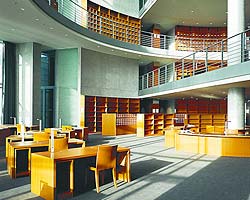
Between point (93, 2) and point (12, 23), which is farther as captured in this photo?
point (93, 2)

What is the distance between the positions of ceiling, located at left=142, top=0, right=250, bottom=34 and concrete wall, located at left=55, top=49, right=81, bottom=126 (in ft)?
19.1

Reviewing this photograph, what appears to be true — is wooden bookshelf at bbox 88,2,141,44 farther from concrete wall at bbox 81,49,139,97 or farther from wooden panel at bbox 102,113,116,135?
wooden panel at bbox 102,113,116,135

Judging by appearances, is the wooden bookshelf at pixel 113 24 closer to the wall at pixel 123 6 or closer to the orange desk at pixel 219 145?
the wall at pixel 123 6

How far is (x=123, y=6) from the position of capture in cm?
1750

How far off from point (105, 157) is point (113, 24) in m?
13.5

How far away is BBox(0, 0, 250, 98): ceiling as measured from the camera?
936 centimetres

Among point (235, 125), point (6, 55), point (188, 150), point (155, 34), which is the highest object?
point (155, 34)

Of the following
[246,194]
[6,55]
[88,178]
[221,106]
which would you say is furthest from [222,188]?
[221,106]

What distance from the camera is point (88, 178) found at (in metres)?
4.92

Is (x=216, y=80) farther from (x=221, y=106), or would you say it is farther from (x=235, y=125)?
(x=221, y=106)

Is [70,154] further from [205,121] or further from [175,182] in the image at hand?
[205,121]

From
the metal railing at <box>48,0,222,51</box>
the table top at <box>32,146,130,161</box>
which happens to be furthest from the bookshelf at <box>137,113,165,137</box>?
the table top at <box>32,146,130,161</box>

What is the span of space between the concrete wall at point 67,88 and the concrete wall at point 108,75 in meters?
0.56

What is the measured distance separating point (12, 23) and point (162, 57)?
9617 millimetres
